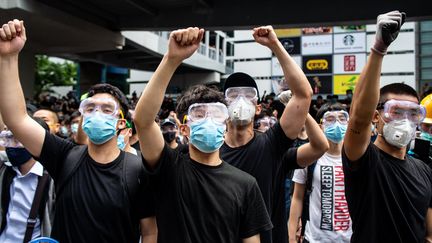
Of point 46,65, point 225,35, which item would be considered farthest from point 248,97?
point 46,65

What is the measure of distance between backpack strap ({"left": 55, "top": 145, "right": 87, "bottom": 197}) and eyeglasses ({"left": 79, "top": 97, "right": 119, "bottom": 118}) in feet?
0.99

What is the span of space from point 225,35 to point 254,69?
1489 cm

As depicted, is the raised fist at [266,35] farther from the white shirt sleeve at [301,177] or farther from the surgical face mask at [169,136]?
the surgical face mask at [169,136]

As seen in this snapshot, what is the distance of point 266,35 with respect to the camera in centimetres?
279

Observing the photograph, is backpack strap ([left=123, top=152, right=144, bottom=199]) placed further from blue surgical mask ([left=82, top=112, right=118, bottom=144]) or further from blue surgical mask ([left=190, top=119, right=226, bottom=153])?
blue surgical mask ([left=190, top=119, right=226, bottom=153])

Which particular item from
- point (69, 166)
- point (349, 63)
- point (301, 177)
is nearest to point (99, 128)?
point (69, 166)

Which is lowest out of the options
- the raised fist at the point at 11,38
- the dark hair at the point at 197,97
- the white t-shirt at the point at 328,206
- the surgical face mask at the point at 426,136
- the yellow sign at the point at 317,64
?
the white t-shirt at the point at 328,206

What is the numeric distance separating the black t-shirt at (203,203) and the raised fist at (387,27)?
1066 millimetres

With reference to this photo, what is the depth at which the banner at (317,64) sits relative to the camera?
2062cm

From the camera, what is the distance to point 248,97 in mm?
3312

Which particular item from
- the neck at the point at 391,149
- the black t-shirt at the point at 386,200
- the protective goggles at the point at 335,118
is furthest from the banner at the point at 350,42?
the black t-shirt at the point at 386,200

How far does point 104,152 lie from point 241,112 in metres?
1.09

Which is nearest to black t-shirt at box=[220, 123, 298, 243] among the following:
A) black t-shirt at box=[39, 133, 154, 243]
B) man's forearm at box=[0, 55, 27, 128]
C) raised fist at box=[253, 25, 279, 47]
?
raised fist at box=[253, 25, 279, 47]

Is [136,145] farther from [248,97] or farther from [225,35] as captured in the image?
[225,35]
